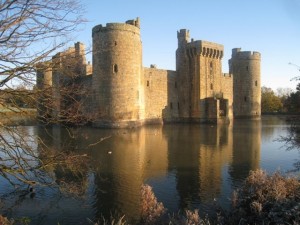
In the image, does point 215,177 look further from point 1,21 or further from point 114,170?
point 1,21

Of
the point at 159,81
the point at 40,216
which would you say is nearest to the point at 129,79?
the point at 159,81

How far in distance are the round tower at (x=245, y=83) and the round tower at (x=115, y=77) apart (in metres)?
21.9

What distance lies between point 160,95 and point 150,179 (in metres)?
24.6

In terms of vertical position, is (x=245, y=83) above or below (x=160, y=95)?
above

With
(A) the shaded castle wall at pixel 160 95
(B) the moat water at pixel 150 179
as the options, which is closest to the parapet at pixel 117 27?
(A) the shaded castle wall at pixel 160 95

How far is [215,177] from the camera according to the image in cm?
1030

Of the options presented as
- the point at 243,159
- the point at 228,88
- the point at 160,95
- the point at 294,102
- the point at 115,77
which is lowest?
the point at 243,159

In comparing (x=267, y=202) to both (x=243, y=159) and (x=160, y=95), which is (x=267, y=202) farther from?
(x=160, y=95)

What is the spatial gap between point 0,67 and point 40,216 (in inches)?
146

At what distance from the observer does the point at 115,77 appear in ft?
86.9

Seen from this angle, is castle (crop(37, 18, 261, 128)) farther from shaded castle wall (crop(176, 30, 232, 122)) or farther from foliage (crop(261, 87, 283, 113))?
foliage (crop(261, 87, 283, 113))

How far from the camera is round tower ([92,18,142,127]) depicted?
2631cm

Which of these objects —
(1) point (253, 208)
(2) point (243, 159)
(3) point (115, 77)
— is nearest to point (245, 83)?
(3) point (115, 77)

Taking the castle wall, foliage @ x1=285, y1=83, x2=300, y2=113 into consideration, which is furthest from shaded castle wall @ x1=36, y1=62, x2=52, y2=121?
the castle wall
